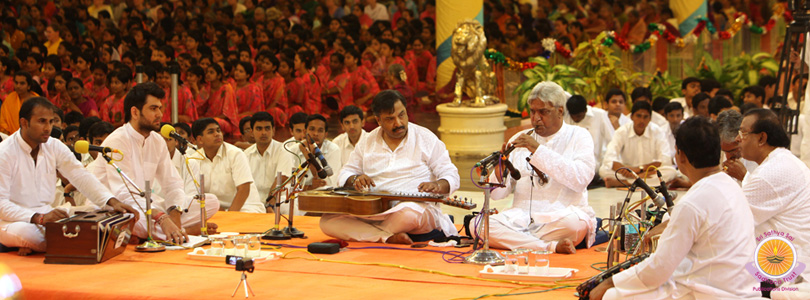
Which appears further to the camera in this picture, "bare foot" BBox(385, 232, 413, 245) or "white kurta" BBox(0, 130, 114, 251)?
"bare foot" BBox(385, 232, 413, 245)

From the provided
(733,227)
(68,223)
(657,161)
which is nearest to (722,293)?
(733,227)

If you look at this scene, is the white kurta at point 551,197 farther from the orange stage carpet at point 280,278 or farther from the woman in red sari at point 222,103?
the woman in red sari at point 222,103

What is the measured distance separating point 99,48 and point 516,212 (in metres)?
10.5

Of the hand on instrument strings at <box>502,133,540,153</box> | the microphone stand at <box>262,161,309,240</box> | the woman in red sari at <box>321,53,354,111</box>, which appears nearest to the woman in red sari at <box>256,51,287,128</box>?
the woman in red sari at <box>321,53,354,111</box>

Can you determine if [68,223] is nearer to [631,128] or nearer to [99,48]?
[631,128]

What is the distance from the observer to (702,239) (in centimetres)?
404

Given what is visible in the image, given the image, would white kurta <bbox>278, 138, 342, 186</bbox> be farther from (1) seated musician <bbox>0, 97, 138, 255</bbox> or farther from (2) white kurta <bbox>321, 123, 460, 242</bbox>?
(1) seated musician <bbox>0, 97, 138, 255</bbox>

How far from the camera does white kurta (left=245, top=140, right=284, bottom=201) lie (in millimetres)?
8266

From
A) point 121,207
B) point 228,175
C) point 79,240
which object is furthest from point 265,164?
point 79,240

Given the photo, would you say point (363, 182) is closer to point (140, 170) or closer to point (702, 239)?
point (140, 170)

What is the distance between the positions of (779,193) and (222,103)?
24.3 feet

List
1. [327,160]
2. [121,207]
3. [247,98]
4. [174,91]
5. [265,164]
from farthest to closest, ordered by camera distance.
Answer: [247,98]
[174,91]
[265,164]
[327,160]
[121,207]

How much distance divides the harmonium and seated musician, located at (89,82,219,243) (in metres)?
0.44

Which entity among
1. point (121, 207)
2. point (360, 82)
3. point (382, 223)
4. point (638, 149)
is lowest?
point (382, 223)
